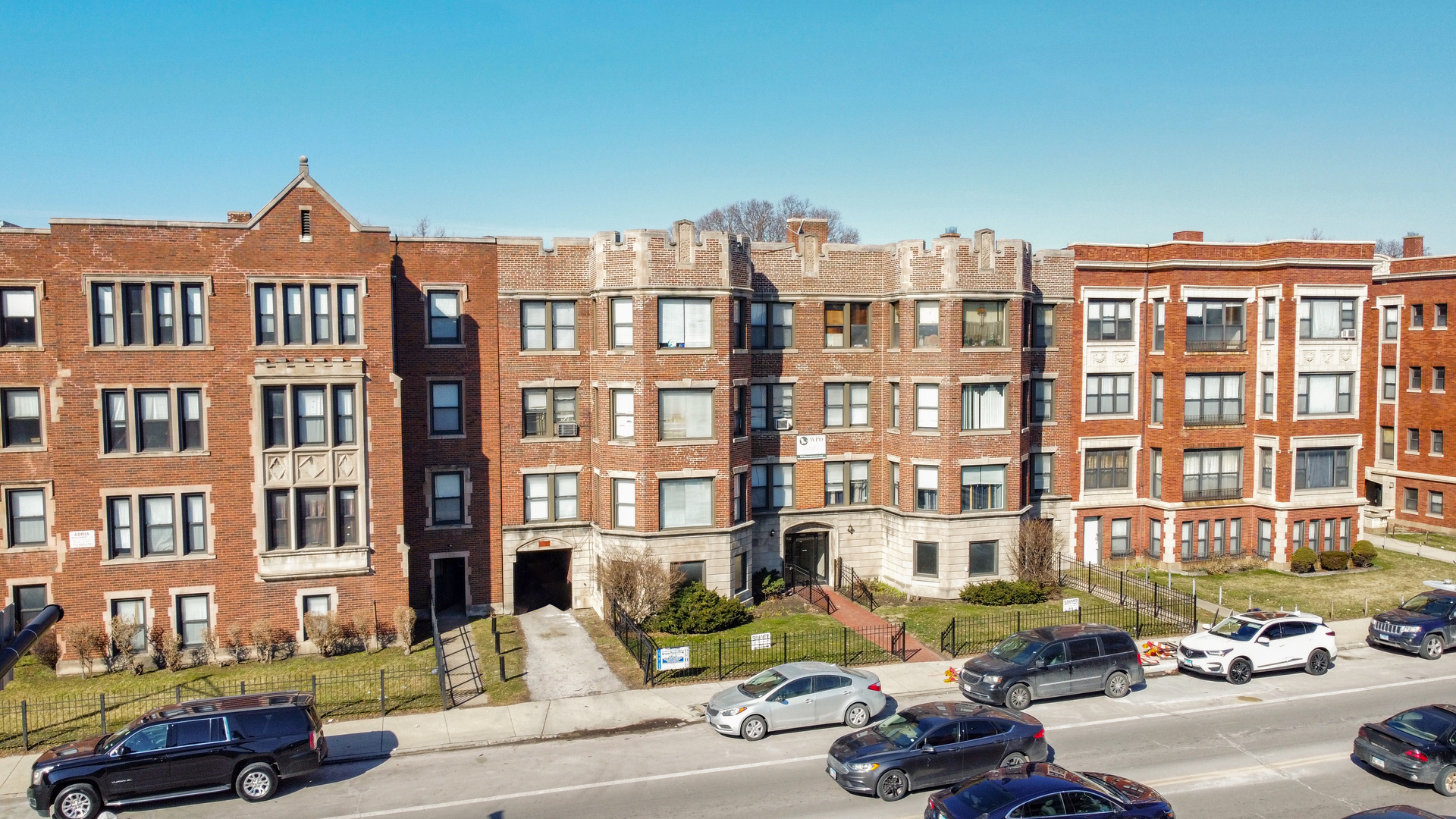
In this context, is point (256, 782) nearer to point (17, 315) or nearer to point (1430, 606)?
point (17, 315)

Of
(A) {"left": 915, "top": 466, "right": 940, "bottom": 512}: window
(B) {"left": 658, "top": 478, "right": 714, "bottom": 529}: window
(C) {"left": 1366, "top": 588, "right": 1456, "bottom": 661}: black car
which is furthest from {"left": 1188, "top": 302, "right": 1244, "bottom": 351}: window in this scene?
(B) {"left": 658, "top": 478, "right": 714, "bottom": 529}: window

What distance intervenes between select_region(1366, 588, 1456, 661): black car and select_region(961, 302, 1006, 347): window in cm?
1382

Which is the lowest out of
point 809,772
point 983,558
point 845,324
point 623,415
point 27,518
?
point 809,772

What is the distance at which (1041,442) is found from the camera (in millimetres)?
38562

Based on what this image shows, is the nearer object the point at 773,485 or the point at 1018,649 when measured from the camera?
the point at 1018,649

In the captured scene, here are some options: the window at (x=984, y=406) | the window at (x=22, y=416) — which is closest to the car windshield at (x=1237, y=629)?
the window at (x=984, y=406)

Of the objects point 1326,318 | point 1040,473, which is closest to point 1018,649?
point 1040,473

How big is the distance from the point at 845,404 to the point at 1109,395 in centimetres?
1093

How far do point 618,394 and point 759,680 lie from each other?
12.4m

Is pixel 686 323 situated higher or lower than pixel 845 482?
higher

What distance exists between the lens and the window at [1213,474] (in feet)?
129

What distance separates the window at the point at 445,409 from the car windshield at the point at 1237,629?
2289 cm

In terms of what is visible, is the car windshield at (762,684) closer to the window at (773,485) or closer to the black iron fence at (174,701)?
the black iron fence at (174,701)

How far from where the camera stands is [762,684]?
22.7 metres
